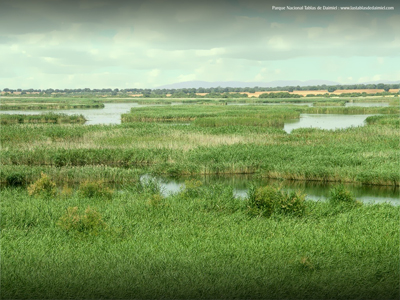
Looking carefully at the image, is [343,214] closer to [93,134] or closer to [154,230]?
[154,230]

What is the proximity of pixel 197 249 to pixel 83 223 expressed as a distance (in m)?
2.94

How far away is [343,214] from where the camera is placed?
41.1 feet

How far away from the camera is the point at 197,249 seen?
30.5 feet

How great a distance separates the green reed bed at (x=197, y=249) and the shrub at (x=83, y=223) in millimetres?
23

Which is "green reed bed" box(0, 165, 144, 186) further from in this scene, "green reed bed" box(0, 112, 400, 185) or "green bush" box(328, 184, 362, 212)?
"green bush" box(328, 184, 362, 212)

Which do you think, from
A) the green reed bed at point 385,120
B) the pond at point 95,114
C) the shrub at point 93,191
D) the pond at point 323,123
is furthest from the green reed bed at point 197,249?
the pond at point 95,114

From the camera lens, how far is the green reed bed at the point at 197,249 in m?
7.23

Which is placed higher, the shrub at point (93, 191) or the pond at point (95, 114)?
the shrub at point (93, 191)

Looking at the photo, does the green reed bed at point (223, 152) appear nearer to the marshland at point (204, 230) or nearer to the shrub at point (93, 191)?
the marshland at point (204, 230)

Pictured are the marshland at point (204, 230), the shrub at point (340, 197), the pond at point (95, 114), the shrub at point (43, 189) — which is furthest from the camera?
the pond at point (95, 114)

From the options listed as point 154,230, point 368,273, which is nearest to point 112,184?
point 154,230

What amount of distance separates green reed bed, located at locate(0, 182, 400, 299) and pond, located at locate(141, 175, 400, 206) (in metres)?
3.44

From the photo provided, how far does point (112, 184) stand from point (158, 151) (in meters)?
6.08

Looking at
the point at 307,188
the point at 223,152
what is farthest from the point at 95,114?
the point at 307,188
